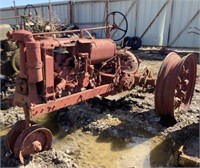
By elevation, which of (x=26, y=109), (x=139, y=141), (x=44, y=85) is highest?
(x=44, y=85)

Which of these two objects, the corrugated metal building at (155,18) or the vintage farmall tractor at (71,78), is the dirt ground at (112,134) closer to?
the vintage farmall tractor at (71,78)

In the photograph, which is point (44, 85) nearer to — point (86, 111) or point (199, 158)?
point (86, 111)

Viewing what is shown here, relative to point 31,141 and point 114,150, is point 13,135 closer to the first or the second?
point 31,141

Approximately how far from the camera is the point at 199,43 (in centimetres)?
1168

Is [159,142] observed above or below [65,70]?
below

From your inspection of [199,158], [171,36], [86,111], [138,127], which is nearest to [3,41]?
[86,111]

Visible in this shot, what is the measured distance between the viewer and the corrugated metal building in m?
11.8

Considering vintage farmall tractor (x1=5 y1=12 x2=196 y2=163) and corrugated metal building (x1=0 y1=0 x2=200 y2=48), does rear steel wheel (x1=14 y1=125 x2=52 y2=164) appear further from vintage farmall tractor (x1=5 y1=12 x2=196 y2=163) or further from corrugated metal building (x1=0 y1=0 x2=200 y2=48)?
corrugated metal building (x1=0 y1=0 x2=200 y2=48)

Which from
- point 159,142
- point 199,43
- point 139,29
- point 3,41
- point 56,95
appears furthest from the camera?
point 139,29

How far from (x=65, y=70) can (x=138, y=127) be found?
159 cm

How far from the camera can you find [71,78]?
4.42m

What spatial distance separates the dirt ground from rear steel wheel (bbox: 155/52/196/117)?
0.35 meters

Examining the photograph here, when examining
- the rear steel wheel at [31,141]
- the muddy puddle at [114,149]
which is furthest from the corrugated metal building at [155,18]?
the rear steel wheel at [31,141]

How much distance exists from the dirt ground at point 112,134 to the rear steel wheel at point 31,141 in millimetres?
A: 111
